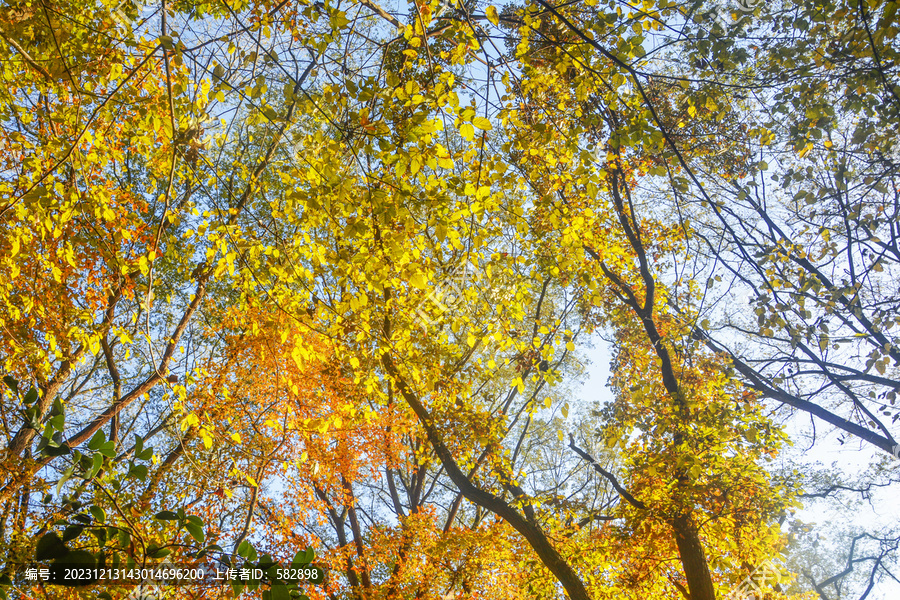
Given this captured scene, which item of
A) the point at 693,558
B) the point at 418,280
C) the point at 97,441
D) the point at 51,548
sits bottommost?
the point at 51,548

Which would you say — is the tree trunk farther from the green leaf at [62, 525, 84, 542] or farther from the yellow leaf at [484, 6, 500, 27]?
the green leaf at [62, 525, 84, 542]

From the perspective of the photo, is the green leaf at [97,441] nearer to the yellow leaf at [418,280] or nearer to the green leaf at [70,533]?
the green leaf at [70,533]

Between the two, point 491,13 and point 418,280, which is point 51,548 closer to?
point 418,280

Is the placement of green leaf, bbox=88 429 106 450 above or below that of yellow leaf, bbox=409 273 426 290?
below

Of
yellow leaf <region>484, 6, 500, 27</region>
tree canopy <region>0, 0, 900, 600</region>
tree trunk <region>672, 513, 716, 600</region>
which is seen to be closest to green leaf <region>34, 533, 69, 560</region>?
tree canopy <region>0, 0, 900, 600</region>

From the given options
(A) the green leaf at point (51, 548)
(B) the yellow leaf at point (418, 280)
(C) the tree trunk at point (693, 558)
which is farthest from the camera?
(C) the tree trunk at point (693, 558)

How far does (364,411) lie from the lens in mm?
3498

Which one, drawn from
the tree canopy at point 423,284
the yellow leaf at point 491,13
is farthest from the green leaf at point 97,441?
the yellow leaf at point 491,13

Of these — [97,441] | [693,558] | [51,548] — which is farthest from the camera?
[693,558]

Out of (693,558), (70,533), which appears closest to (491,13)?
(70,533)

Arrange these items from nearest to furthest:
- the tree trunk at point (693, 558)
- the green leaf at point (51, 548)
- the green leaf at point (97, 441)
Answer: the green leaf at point (51, 548), the green leaf at point (97, 441), the tree trunk at point (693, 558)

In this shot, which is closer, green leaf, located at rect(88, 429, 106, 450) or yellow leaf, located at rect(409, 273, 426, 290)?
green leaf, located at rect(88, 429, 106, 450)

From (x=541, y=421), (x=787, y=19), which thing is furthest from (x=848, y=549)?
(x=787, y=19)

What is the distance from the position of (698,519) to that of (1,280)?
24.2ft
